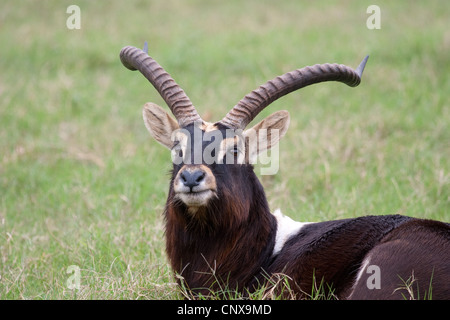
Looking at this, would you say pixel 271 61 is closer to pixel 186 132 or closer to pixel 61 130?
pixel 61 130

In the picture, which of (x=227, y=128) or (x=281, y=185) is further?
(x=281, y=185)

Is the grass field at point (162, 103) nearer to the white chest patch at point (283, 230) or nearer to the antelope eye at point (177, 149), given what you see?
the white chest patch at point (283, 230)

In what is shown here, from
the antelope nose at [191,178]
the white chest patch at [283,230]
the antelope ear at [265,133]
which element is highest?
the antelope ear at [265,133]

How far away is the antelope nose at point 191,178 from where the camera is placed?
15.9 feet

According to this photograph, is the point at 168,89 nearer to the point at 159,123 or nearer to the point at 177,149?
the point at 159,123

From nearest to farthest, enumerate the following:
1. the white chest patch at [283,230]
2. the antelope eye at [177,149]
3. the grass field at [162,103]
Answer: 1. the antelope eye at [177,149]
2. the white chest patch at [283,230]
3. the grass field at [162,103]

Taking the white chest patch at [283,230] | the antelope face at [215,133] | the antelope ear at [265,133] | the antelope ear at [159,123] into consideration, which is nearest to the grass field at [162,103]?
the white chest patch at [283,230]

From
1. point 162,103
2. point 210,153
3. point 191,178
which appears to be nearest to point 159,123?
point 210,153

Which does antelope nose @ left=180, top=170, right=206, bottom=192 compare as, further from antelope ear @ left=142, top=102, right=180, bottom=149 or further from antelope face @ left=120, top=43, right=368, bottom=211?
antelope ear @ left=142, top=102, right=180, bottom=149

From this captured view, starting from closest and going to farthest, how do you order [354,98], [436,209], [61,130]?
[436,209], [61,130], [354,98]

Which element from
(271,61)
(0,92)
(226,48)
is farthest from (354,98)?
(0,92)

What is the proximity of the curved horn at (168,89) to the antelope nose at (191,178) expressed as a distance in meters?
0.73

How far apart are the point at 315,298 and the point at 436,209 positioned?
10.6 ft

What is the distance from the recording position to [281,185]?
8344 millimetres
